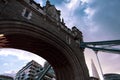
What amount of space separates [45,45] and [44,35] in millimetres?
1120

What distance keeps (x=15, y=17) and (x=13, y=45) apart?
10.5 ft

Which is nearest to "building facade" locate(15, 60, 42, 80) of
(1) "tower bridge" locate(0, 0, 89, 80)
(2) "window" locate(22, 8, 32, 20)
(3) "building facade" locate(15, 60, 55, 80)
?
(3) "building facade" locate(15, 60, 55, 80)

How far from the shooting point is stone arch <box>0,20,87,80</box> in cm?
955

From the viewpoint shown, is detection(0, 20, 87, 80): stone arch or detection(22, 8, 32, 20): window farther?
detection(22, 8, 32, 20): window

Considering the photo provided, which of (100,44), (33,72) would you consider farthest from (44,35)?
(33,72)

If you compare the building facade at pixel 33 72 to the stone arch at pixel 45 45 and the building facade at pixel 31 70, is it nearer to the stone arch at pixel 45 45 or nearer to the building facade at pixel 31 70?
the building facade at pixel 31 70

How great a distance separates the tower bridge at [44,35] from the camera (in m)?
9.33

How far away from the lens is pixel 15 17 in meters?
9.41

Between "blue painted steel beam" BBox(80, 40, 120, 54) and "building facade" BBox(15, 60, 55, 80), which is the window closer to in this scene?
"blue painted steel beam" BBox(80, 40, 120, 54)

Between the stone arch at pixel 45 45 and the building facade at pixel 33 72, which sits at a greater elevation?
the building facade at pixel 33 72

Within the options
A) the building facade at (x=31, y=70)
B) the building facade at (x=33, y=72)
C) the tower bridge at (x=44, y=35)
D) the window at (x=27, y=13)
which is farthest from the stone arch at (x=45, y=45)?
the building facade at (x=31, y=70)

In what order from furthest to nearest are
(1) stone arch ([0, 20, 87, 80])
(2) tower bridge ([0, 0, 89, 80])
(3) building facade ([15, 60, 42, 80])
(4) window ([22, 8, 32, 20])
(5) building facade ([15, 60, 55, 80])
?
(3) building facade ([15, 60, 42, 80])
(5) building facade ([15, 60, 55, 80])
(4) window ([22, 8, 32, 20])
(1) stone arch ([0, 20, 87, 80])
(2) tower bridge ([0, 0, 89, 80])

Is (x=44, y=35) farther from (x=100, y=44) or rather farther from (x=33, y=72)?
(x=33, y=72)

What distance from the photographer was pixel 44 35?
11.2 m
